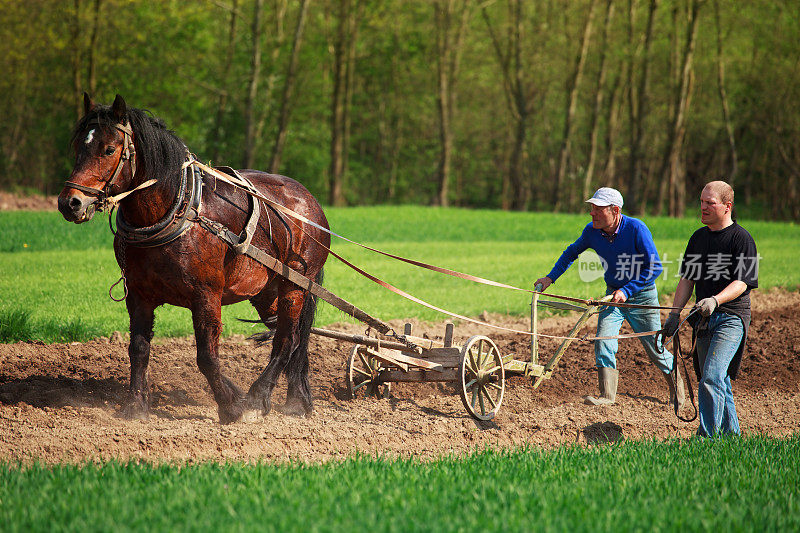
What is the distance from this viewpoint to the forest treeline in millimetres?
34188

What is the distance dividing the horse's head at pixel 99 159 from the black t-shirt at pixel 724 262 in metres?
4.34

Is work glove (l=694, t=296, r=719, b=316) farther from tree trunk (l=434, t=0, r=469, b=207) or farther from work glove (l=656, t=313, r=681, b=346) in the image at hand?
tree trunk (l=434, t=0, r=469, b=207)

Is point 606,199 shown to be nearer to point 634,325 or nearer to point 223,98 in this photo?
point 634,325

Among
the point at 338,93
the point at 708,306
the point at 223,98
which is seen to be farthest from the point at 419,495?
the point at 223,98

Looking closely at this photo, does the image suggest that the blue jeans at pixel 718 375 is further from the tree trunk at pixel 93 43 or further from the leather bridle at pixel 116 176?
the tree trunk at pixel 93 43

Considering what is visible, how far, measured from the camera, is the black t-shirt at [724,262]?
6.04m

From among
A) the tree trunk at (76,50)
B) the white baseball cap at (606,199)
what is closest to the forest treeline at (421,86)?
the tree trunk at (76,50)

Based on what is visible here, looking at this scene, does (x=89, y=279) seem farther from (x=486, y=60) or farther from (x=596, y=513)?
(x=486, y=60)

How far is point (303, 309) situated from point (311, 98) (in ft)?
125

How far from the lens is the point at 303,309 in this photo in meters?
7.20

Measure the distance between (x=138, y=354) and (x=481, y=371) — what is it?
2917mm

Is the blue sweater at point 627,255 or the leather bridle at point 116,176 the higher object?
the leather bridle at point 116,176

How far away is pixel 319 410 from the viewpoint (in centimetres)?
710

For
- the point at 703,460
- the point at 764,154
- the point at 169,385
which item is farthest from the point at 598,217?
the point at 764,154
